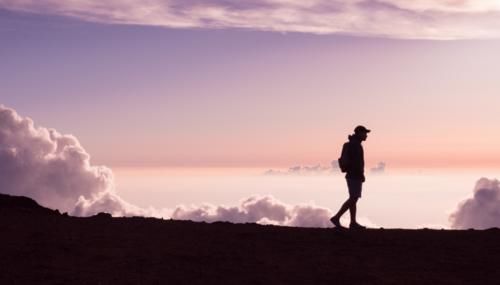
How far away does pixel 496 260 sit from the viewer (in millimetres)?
12844

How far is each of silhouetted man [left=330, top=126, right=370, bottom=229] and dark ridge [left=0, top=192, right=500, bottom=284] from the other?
60 centimetres

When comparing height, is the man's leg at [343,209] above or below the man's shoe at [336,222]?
above

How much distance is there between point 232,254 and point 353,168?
4309 millimetres

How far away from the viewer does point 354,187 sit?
604 inches

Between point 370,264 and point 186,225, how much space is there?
5.82 meters

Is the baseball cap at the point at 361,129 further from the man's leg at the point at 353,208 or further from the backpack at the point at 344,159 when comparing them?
Result: the man's leg at the point at 353,208

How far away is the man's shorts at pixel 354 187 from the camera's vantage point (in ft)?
50.3

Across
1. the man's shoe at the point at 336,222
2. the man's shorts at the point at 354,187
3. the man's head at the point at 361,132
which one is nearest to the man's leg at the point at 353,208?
the man's shorts at the point at 354,187

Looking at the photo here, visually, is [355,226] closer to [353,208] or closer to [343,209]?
[353,208]

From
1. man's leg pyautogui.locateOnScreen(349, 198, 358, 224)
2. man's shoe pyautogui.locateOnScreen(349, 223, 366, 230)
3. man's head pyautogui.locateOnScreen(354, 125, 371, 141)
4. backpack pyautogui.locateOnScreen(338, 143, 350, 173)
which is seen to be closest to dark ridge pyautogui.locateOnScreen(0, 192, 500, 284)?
man's shoe pyautogui.locateOnScreen(349, 223, 366, 230)

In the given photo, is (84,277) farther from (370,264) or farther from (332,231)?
(332,231)

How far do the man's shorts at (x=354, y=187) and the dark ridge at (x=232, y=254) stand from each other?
3.22 ft

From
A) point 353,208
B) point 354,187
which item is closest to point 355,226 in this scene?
point 353,208

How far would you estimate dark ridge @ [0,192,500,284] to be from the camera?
36.2 feet
